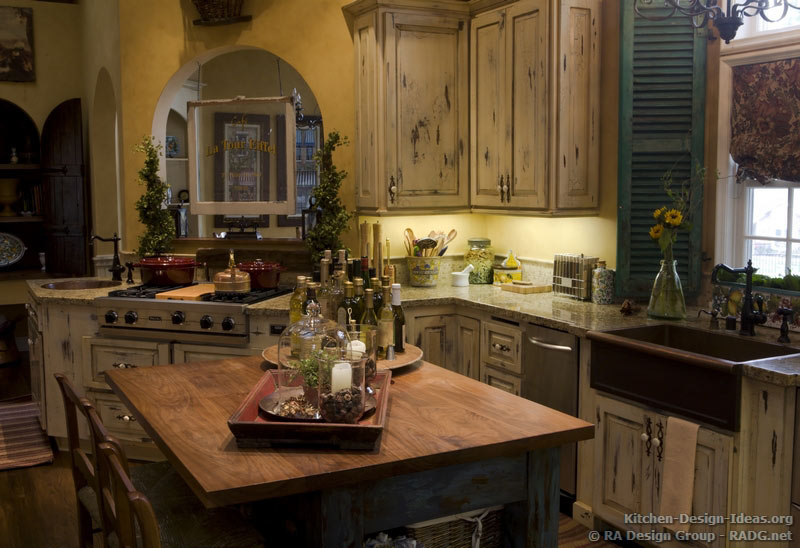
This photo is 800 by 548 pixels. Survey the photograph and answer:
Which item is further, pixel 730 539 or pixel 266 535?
pixel 730 539

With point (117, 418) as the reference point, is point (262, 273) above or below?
above

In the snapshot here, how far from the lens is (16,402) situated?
6.24m

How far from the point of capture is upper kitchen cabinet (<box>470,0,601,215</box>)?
4387 mm

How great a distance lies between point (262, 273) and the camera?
4.98m

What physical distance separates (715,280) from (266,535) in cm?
243

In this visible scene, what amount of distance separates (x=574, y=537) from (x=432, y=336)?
1.41 metres

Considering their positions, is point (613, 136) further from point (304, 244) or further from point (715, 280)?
point (304, 244)

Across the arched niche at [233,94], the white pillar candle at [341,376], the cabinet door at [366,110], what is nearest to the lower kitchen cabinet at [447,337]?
the cabinet door at [366,110]

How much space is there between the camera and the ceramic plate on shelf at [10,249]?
7836 millimetres

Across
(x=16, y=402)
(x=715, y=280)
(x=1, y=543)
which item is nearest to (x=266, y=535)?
(x=1, y=543)

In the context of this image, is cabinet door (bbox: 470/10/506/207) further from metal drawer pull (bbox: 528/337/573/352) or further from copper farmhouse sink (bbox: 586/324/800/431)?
copper farmhouse sink (bbox: 586/324/800/431)

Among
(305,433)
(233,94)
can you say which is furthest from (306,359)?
(233,94)

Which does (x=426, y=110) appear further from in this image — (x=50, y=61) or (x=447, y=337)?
(x=50, y=61)

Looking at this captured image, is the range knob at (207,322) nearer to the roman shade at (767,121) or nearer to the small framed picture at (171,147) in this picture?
the roman shade at (767,121)
